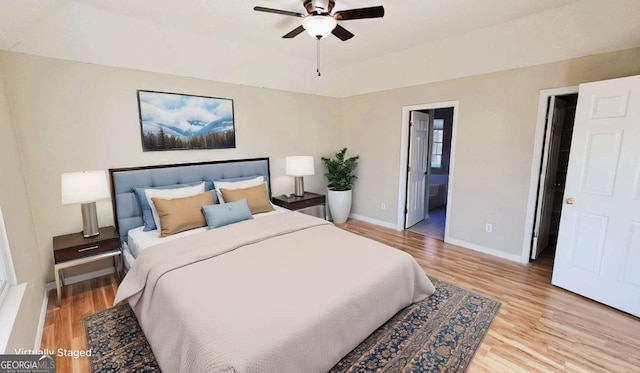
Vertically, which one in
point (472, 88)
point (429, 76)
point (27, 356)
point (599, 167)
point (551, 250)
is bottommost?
point (551, 250)

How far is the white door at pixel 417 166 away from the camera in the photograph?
4307mm

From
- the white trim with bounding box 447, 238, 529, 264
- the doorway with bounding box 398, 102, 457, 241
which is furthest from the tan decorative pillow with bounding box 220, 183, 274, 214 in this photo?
the white trim with bounding box 447, 238, 529, 264

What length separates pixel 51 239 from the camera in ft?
8.60

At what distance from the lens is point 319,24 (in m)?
2.12

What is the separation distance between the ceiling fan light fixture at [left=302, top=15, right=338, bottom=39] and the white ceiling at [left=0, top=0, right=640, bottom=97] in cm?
42

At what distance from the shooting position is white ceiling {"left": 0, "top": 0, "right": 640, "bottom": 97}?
2.31 metres

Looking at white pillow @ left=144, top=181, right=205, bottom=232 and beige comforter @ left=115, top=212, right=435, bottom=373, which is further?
white pillow @ left=144, top=181, right=205, bottom=232

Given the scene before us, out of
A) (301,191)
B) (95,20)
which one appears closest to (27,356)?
(95,20)

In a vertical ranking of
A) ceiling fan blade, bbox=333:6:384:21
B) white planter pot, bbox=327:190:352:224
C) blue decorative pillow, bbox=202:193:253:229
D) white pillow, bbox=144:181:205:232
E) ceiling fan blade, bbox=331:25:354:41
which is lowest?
white planter pot, bbox=327:190:352:224

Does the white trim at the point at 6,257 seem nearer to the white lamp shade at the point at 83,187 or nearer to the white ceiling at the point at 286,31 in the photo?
the white lamp shade at the point at 83,187

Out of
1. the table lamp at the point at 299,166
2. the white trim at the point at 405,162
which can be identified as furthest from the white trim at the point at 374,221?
the table lamp at the point at 299,166

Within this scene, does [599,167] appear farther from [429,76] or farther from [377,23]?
[377,23]

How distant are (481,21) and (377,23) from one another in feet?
3.36

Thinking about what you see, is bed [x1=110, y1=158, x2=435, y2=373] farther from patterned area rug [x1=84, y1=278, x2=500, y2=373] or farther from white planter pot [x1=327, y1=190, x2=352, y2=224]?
white planter pot [x1=327, y1=190, x2=352, y2=224]
